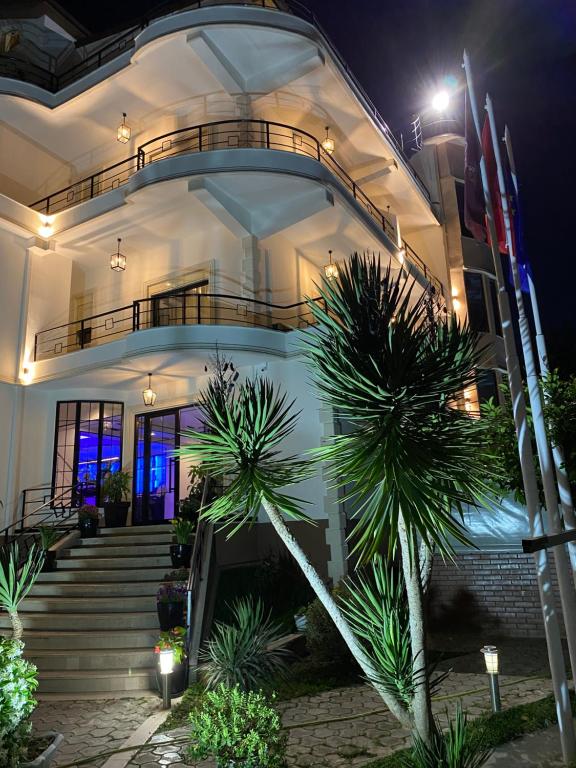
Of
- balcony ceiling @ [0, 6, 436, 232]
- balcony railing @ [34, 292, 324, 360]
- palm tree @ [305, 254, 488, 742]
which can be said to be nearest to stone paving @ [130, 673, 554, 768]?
palm tree @ [305, 254, 488, 742]

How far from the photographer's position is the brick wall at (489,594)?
1015 cm

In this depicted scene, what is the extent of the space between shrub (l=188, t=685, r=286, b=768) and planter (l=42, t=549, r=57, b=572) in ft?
24.5

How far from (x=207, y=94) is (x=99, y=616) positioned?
508 inches

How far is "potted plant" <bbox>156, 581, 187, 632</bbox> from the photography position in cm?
814

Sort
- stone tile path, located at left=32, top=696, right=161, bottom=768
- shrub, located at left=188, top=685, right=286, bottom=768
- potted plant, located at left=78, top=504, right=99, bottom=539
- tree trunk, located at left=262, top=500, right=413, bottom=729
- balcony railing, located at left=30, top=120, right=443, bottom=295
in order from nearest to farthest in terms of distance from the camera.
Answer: shrub, located at left=188, top=685, right=286, bottom=768 < tree trunk, located at left=262, top=500, right=413, bottom=729 < stone tile path, located at left=32, top=696, right=161, bottom=768 < potted plant, located at left=78, top=504, right=99, bottom=539 < balcony railing, located at left=30, top=120, right=443, bottom=295

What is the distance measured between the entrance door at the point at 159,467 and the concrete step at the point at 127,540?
242 cm

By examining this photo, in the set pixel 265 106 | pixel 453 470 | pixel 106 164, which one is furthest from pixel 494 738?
pixel 106 164

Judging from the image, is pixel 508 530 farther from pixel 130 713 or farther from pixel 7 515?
pixel 7 515

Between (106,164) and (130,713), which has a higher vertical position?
(106,164)

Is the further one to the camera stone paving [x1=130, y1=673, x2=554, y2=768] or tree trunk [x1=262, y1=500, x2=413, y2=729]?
stone paving [x1=130, y1=673, x2=554, y2=768]

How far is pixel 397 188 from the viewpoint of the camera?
19.0 metres

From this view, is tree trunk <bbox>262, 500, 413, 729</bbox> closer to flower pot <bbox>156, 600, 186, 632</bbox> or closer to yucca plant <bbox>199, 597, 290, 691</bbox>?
yucca plant <bbox>199, 597, 290, 691</bbox>

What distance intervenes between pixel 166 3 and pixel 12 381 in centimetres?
1046

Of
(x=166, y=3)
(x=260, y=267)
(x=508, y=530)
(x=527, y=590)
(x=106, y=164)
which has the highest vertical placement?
(x=166, y=3)
